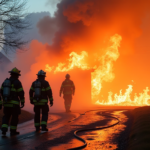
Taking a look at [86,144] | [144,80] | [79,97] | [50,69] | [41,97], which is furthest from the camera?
[144,80]

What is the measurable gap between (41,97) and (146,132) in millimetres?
3463

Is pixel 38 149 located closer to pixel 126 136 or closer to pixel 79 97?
pixel 126 136

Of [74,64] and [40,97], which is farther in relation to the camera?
[74,64]

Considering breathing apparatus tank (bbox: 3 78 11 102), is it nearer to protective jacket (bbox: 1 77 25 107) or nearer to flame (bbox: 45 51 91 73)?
protective jacket (bbox: 1 77 25 107)

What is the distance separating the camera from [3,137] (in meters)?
7.73

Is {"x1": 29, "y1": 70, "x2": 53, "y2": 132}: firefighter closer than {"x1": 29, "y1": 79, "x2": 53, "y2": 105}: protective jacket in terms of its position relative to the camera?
Yes

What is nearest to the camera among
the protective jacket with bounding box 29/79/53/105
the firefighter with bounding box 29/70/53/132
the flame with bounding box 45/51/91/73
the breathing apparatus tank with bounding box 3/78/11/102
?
the breathing apparatus tank with bounding box 3/78/11/102

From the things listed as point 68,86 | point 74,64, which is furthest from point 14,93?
point 74,64

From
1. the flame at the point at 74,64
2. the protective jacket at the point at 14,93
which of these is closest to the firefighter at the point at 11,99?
the protective jacket at the point at 14,93

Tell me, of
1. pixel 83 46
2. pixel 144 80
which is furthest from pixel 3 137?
pixel 144 80

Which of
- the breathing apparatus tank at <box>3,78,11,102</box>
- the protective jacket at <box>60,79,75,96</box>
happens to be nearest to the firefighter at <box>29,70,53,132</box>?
the breathing apparatus tank at <box>3,78,11,102</box>

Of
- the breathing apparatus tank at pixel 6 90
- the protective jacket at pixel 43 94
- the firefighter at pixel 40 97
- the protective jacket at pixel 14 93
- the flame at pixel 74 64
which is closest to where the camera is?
the breathing apparatus tank at pixel 6 90

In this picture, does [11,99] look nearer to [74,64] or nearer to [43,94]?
[43,94]

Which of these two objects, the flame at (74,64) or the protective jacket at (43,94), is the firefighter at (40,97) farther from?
the flame at (74,64)
